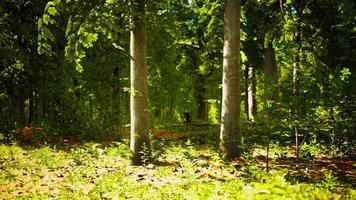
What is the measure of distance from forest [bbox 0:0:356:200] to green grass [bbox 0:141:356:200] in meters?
0.04

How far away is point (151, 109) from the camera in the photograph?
1159 centimetres

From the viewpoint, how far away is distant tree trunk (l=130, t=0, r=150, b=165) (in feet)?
30.1

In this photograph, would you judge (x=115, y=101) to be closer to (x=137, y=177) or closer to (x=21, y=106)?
(x=21, y=106)

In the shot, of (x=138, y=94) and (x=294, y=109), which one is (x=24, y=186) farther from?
(x=294, y=109)

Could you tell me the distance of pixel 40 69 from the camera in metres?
16.4

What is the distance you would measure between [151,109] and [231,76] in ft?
11.2

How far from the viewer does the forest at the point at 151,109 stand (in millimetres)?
7312

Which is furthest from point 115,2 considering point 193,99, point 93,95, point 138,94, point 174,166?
point 193,99

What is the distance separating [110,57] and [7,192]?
1240 cm

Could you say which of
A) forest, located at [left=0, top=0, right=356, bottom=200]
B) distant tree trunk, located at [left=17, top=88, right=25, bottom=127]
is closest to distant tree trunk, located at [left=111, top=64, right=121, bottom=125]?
forest, located at [left=0, top=0, right=356, bottom=200]

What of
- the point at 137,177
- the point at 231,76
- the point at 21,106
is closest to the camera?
the point at 137,177

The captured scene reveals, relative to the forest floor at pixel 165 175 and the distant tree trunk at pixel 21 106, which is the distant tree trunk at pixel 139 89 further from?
the distant tree trunk at pixel 21 106

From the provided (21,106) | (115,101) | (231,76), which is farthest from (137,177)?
(21,106)

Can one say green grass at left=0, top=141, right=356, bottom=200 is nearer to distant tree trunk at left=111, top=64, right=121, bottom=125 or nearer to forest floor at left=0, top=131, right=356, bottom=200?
forest floor at left=0, top=131, right=356, bottom=200
